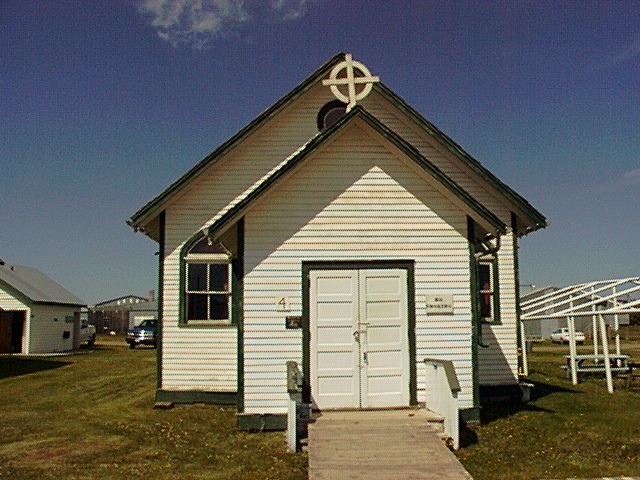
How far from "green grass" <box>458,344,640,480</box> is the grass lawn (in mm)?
16

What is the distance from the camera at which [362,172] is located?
1224 centimetres

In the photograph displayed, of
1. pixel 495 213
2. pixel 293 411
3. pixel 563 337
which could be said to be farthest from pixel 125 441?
pixel 563 337

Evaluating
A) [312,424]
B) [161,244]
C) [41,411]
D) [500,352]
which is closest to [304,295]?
[312,424]

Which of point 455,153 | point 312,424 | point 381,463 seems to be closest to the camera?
point 381,463

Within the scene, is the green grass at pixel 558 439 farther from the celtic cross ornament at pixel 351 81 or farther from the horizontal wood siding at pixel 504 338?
the celtic cross ornament at pixel 351 81

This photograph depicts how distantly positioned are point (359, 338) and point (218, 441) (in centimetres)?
291

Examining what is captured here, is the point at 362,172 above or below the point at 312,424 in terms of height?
above

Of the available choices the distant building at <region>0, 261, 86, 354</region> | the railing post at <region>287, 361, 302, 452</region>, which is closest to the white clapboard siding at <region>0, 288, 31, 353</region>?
the distant building at <region>0, 261, 86, 354</region>

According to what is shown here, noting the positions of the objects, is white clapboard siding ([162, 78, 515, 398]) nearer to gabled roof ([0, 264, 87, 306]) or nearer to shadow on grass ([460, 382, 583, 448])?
shadow on grass ([460, 382, 583, 448])

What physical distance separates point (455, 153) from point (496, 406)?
5642 millimetres

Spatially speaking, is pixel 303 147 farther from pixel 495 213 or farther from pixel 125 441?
pixel 125 441

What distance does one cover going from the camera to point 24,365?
28.3 metres

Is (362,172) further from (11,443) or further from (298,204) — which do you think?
(11,443)

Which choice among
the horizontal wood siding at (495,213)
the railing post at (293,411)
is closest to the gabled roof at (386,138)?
the railing post at (293,411)
